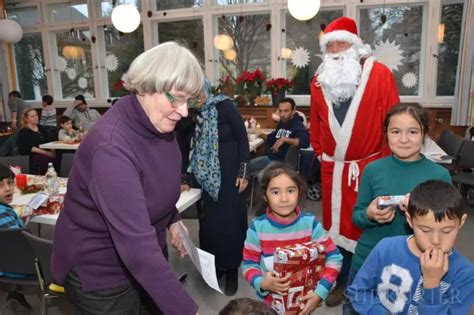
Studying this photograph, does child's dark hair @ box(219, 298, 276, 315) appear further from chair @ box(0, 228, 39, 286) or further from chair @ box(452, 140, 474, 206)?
chair @ box(452, 140, 474, 206)

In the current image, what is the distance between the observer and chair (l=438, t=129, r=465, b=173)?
4406 millimetres

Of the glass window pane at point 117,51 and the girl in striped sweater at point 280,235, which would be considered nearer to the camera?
the girl in striped sweater at point 280,235

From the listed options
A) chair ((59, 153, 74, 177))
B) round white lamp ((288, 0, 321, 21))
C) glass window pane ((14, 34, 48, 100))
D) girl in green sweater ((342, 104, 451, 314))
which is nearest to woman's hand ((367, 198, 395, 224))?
girl in green sweater ((342, 104, 451, 314))

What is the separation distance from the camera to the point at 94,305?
1.26 meters

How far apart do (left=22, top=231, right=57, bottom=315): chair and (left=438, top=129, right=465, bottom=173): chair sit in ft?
12.8

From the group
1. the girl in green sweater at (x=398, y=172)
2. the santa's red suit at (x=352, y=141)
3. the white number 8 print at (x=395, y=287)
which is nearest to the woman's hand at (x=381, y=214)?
the girl in green sweater at (x=398, y=172)

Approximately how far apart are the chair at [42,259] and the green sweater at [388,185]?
1473 mm

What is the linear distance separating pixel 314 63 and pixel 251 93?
1.25 m

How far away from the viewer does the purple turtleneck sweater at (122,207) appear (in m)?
1.02

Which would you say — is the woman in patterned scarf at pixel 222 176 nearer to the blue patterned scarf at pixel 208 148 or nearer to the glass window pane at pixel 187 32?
the blue patterned scarf at pixel 208 148

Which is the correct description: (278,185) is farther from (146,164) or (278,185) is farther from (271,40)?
(271,40)

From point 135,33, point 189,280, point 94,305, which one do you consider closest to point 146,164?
point 94,305

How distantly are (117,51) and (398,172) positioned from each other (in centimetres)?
753

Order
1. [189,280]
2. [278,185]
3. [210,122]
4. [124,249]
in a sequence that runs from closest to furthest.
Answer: [124,249] < [278,185] < [210,122] < [189,280]
